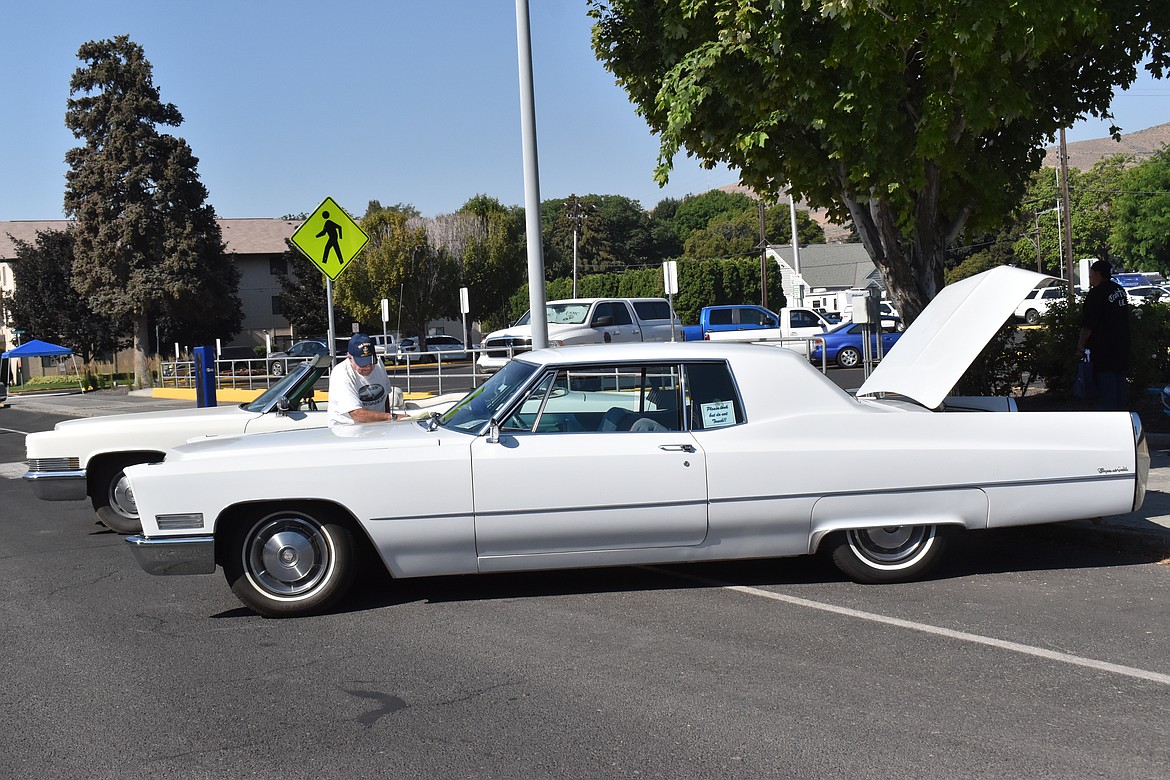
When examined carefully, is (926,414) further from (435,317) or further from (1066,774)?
(435,317)

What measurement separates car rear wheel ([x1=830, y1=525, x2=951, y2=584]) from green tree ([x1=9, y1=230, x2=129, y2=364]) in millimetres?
56517

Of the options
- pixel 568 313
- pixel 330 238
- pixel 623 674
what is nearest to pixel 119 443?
pixel 330 238

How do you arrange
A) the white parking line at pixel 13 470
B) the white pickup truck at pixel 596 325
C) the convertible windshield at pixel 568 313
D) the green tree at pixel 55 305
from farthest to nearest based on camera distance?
the green tree at pixel 55 305
the convertible windshield at pixel 568 313
the white pickup truck at pixel 596 325
the white parking line at pixel 13 470

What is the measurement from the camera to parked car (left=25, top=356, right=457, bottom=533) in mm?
8984

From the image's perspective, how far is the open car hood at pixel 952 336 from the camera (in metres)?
6.80

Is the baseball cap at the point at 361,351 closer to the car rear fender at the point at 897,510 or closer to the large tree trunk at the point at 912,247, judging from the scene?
the car rear fender at the point at 897,510

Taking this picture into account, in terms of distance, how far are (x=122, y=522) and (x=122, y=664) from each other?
13.3 feet

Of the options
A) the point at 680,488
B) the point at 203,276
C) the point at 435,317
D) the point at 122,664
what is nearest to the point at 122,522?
the point at 122,664

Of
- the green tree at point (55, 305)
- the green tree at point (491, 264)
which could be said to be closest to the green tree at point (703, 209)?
the green tree at point (491, 264)

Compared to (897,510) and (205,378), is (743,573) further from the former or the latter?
(205,378)

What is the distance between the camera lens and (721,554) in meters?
6.26

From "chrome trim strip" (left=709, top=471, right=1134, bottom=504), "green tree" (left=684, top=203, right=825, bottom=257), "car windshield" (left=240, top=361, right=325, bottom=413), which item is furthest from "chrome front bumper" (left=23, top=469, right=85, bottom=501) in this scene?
"green tree" (left=684, top=203, right=825, bottom=257)

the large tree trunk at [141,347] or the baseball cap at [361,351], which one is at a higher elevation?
the large tree trunk at [141,347]

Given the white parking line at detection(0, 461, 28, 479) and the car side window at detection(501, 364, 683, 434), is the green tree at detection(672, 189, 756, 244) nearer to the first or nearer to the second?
the white parking line at detection(0, 461, 28, 479)
